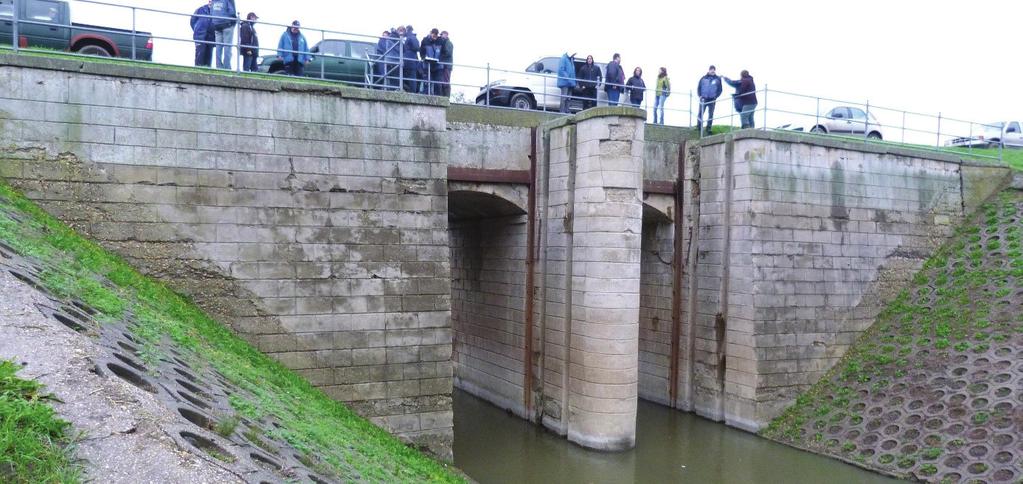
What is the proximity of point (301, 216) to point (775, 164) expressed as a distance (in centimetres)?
937

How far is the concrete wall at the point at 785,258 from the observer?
543 inches

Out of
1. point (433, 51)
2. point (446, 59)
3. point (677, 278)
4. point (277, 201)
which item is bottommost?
point (677, 278)

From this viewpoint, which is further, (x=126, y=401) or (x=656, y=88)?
(x=656, y=88)

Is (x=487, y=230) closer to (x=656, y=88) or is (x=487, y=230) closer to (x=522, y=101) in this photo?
(x=522, y=101)

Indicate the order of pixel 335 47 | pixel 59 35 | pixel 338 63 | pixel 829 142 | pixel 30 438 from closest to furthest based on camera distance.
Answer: pixel 30 438, pixel 59 35, pixel 338 63, pixel 829 142, pixel 335 47

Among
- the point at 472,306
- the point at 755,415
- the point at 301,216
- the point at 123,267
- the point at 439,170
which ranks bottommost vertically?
the point at 755,415

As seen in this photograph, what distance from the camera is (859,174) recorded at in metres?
15.0

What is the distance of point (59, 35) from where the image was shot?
39.7 feet

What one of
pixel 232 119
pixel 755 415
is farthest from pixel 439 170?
pixel 755 415

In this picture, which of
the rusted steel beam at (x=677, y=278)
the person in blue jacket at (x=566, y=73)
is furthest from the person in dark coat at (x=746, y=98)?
the person in blue jacket at (x=566, y=73)

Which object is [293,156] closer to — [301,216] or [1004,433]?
[301,216]

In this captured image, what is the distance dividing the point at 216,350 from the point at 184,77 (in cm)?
414

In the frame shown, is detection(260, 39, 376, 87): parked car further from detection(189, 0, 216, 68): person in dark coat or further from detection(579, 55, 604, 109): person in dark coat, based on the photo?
detection(579, 55, 604, 109): person in dark coat

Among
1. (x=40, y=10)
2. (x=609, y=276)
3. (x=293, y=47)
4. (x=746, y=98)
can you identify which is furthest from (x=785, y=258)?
(x=40, y=10)
